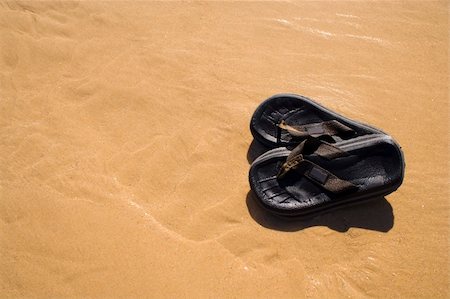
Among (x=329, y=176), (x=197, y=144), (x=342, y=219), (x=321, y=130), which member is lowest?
(x=342, y=219)

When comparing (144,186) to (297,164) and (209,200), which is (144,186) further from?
(297,164)

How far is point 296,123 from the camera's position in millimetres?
2652

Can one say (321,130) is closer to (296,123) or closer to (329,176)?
(296,123)

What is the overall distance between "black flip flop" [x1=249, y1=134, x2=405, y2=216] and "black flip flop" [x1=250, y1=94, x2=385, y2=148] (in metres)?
0.10

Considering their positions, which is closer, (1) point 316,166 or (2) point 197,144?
(1) point 316,166

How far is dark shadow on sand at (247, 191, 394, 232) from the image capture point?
7.68 ft

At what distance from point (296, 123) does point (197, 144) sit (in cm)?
69

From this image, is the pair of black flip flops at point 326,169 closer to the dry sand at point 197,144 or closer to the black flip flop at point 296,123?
the black flip flop at point 296,123

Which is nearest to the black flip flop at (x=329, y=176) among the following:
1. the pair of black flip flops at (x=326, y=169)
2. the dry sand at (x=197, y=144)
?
the pair of black flip flops at (x=326, y=169)

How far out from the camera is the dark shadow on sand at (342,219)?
92.2 inches

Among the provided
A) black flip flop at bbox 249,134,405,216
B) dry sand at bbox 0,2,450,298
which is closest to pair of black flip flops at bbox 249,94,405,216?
black flip flop at bbox 249,134,405,216

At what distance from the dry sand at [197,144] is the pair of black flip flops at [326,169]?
5.3 inches

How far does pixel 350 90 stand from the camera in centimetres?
314

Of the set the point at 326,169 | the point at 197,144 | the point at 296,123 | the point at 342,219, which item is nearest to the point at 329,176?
the point at 326,169
